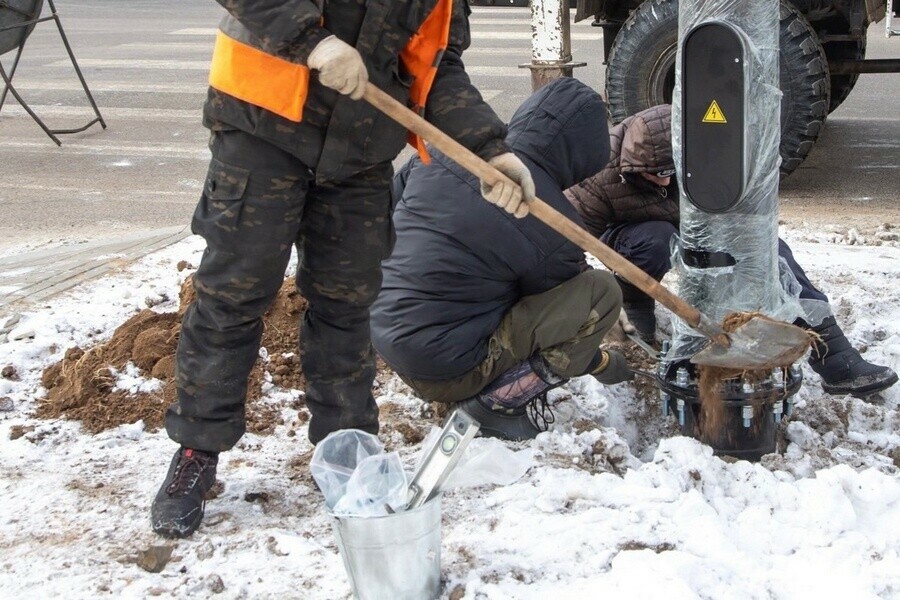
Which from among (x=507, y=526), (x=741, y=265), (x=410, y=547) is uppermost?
(x=741, y=265)

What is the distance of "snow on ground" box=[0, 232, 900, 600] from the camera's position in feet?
8.00

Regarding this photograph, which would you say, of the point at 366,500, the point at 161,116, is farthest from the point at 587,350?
the point at 161,116

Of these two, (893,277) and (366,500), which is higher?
(366,500)

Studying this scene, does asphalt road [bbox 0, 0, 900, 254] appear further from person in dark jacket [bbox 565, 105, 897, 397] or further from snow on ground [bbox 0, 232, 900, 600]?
snow on ground [bbox 0, 232, 900, 600]

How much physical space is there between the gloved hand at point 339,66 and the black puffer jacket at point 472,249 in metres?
0.94

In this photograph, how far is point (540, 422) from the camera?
358 cm

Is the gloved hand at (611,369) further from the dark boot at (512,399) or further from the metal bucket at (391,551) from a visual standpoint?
the metal bucket at (391,551)

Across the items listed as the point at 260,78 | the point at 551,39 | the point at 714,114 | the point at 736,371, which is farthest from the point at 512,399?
the point at 551,39

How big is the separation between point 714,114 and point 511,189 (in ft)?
2.51

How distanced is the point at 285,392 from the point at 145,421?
0.48 m


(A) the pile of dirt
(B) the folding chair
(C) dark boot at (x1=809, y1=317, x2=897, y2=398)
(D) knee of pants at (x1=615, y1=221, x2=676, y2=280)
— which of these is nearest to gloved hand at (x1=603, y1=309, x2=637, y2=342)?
(D) knee of pants at (x1=615, y1=221, x2=676, y2=280)

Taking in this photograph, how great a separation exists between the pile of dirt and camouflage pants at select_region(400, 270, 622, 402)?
527mm

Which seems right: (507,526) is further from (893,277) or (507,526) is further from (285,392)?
(893,277)

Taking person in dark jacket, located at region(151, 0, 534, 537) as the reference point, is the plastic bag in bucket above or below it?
below
